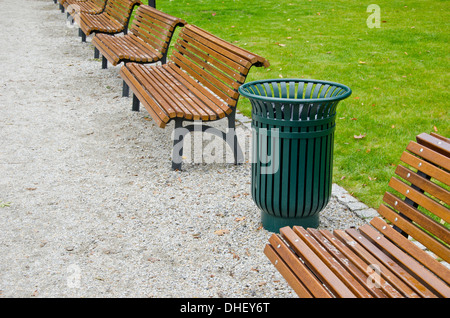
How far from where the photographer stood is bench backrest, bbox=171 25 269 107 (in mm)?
5496

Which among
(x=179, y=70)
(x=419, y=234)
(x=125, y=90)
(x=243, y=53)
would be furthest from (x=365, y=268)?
(x=125, y=90)

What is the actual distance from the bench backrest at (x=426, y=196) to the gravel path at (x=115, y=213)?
1.02m

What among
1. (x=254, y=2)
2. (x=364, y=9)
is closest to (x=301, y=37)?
(x=364, y=9)

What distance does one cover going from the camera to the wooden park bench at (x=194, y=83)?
5570 mm

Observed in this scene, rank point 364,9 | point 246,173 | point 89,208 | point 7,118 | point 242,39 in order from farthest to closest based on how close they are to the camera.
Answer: point 364,9 < point 242,39 < point 7,118 < point 246,173 < point 89,208

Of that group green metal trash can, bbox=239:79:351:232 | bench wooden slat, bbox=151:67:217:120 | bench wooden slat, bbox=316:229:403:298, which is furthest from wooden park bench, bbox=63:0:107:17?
bench wooden slat, bbox=316:229:403:298

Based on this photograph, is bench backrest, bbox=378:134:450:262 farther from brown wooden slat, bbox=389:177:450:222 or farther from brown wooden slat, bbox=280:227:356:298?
brown wooden slat, bbox=280:227:356:298

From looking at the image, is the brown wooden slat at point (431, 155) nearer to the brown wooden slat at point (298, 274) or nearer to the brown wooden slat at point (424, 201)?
the brown wooden slat at point (424, 201)

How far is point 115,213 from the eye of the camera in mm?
4965

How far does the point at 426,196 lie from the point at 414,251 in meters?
0.32
